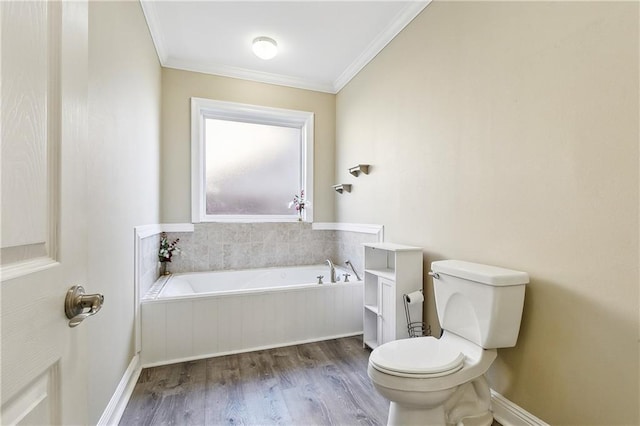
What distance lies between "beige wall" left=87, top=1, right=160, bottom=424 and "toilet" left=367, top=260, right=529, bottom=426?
4.31 ft

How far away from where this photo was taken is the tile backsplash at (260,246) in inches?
123

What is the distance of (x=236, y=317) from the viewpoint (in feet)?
7.84

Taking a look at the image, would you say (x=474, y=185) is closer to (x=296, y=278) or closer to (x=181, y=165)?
(x=296, y=278)

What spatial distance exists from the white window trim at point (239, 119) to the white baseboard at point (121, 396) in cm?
151

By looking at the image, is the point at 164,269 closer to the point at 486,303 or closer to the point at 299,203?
the point at 299,203

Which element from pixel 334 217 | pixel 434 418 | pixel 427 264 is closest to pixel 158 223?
pixel 334 217

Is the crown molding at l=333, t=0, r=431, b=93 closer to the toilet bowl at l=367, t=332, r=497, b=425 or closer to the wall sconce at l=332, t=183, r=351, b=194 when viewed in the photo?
the wall sconce at l=332, t=183, r=351, b=194

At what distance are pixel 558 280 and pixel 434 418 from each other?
84 centimetres

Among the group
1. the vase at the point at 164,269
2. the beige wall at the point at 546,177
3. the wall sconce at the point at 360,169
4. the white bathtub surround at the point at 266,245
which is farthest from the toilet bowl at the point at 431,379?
the vase at the point at 164,269

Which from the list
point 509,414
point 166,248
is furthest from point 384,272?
point 166,248

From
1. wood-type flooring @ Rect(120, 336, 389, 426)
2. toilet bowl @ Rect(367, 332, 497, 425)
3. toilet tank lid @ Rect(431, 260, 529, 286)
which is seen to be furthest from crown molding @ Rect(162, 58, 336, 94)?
toilet bowl @ Rect(367, 332, 497, 425)

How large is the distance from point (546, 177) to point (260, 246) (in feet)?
8.92

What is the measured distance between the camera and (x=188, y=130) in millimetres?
3139

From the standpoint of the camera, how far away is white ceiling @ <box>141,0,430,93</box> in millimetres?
2248
